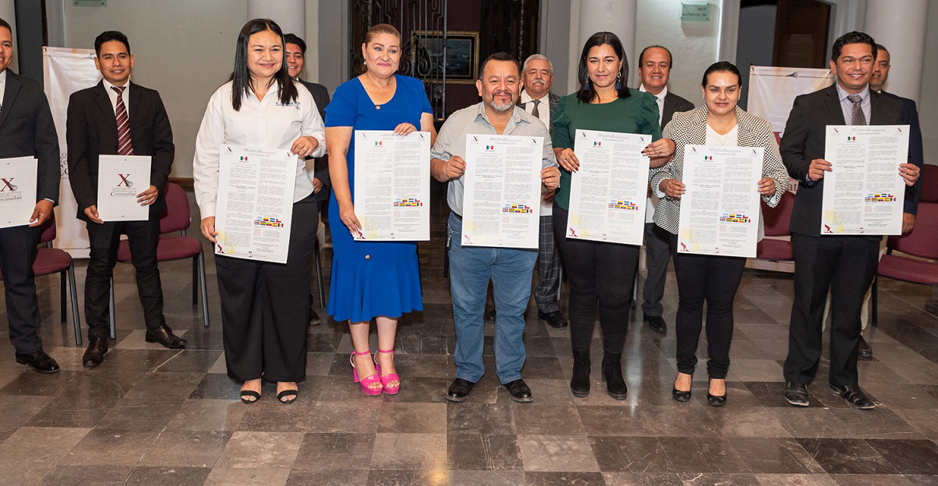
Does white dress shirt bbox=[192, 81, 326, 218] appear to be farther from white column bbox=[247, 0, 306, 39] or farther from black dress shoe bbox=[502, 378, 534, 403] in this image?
white column bbox=[247, 0, 306, 39]

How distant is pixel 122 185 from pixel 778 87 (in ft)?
17.7

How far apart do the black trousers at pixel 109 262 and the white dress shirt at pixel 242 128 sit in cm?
115

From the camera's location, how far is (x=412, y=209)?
3740mm

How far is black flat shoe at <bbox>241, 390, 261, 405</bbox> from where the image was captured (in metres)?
3.93

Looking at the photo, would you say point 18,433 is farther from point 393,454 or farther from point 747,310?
point 747,310

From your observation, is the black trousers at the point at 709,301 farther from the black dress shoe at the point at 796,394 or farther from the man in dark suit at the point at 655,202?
the man in dark suit at the point at 655,202

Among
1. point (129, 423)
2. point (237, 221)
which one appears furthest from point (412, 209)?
point (129, 423)

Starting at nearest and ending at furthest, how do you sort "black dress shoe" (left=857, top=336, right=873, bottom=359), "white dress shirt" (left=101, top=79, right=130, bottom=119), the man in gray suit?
"white dress shirt" (left=101, top=79, right=130, bottom=119)
"black dress shoe" (left=857, top=336, right=873, bottom=359)
the man in gray suit

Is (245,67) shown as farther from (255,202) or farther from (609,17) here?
(609,17)

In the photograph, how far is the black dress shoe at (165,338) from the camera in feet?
15.6

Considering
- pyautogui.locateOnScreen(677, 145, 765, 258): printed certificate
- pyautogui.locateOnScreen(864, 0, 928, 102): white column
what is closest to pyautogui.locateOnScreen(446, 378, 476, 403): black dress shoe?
pyautogui.locateOnScreen(677, 145, 765, 258): printed certificate

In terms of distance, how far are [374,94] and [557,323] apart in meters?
2.30

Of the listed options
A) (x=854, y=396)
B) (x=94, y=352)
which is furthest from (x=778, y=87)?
(x=94, y=352)

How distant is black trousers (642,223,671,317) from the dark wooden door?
784 centimetres
